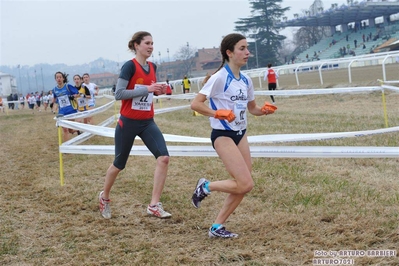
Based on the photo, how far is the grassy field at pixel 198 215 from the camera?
422 cm

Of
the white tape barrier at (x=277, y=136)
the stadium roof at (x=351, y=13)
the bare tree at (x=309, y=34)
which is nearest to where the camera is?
the white tape barrier at (x=277, y=136)

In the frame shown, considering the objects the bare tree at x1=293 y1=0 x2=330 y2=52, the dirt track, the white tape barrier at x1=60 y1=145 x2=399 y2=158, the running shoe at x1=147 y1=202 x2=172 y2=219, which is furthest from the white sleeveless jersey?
the bare tree at x1=293 y1=0 x2=330 y2=52

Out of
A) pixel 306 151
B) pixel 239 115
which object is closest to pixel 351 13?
pixel 306 151

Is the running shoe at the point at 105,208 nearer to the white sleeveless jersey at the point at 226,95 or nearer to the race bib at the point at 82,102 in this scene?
the white sleeveless jersey at the point at 226,95

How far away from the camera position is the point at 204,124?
1531 centimetres

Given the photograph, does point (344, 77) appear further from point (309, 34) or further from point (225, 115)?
point (309, 34)

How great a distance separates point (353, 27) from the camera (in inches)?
2771

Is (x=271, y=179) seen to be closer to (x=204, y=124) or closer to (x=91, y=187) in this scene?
(x=91, y=187)

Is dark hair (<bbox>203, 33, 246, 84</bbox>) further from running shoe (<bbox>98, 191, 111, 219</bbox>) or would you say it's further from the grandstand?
the grandstand

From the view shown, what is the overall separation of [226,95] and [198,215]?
168cm

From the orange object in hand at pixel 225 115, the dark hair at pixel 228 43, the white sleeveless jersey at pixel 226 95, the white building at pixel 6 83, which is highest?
the white building at pixel 6 83

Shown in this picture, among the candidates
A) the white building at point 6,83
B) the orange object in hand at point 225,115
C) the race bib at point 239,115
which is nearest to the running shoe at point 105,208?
→ the race bib at point 239,115

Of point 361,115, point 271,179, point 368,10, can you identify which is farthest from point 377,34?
point 271,179

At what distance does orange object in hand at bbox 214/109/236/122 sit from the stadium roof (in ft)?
215
